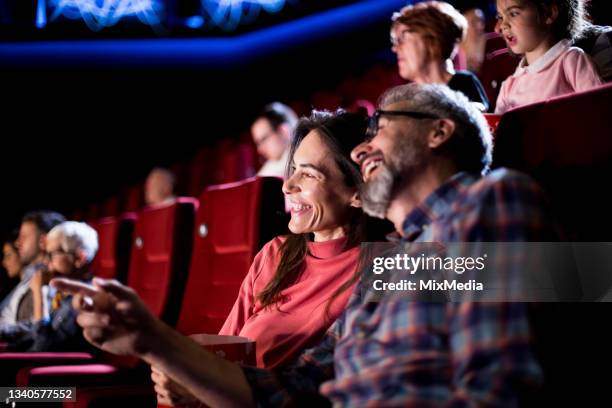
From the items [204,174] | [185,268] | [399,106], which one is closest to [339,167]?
[399,106]

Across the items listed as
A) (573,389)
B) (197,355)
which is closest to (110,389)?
(197,355)

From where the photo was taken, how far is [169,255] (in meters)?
1.04

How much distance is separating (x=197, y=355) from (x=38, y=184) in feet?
6.98

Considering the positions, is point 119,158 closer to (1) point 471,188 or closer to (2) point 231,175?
(2) point 231,175

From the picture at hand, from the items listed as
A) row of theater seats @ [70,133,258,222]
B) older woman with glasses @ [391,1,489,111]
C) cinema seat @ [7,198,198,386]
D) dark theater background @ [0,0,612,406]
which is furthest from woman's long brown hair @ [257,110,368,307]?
dark theater background @ [0,0,612,406]

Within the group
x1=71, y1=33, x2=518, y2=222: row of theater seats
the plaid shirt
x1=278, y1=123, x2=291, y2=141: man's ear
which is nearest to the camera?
the plaid shirt

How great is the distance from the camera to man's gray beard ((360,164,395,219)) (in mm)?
450

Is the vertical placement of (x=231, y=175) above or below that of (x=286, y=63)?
below

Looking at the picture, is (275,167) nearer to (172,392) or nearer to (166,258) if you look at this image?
(166,258)

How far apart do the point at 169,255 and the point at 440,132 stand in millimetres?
657

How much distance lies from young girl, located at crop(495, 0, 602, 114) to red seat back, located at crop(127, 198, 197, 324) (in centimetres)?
53

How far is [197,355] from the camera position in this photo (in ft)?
1.47

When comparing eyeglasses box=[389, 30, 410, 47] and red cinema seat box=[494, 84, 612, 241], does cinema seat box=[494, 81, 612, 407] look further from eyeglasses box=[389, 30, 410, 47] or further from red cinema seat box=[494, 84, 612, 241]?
eyeglasses box=[389, 30, 410, 47]

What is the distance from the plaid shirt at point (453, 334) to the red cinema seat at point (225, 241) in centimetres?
38
